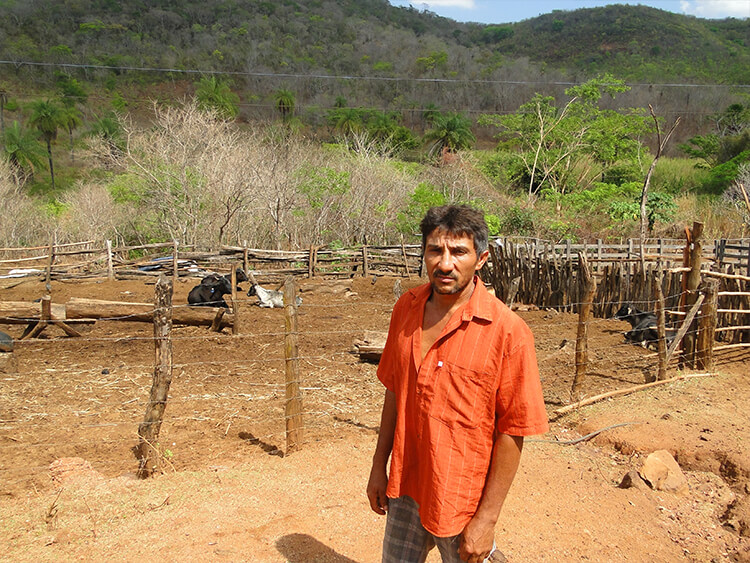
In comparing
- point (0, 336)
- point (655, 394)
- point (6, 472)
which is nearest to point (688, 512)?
point (655, 394)

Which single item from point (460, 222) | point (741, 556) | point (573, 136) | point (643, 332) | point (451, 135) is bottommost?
point (741, 556)

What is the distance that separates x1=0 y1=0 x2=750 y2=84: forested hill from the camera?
7025 cm

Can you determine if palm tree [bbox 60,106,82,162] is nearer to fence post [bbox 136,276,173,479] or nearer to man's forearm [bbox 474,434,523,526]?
Result: fence post [bbox 136,276,173,479]

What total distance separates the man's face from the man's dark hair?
17 mm

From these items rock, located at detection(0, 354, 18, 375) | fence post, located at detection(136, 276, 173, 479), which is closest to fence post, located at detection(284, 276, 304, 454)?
fence post, located at detection(136, 276, 173, 479)

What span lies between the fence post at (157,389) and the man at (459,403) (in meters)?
2.42

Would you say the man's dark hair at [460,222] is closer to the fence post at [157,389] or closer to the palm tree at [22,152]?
the fence post at [157,389]

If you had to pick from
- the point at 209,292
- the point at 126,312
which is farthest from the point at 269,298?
the point at 126,312

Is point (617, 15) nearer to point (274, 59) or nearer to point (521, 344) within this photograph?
point (274, 59)

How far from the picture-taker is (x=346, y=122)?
44375mm

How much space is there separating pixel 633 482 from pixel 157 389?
10.7 ft

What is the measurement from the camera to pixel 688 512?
3971 mm

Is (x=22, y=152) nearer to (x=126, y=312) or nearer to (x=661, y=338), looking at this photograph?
(x=126, y=312)

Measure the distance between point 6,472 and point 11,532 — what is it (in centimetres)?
113
